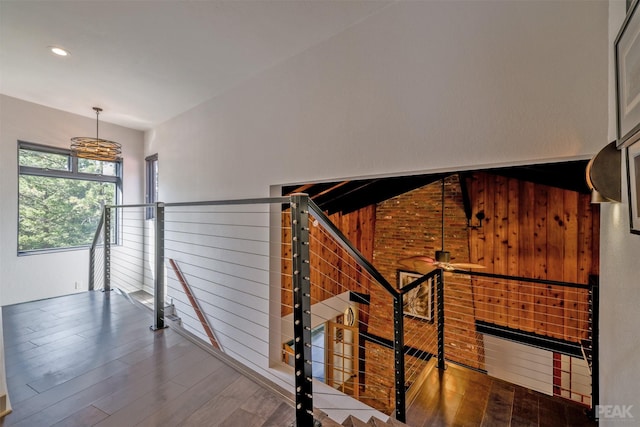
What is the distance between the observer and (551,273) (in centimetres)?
363

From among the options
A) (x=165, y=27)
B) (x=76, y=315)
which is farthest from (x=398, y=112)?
(x=76, y=315)

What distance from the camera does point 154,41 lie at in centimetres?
245

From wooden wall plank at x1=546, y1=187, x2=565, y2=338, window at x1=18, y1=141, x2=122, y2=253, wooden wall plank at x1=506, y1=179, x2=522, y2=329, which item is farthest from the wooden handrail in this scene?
wooden wall plank at x1=546, y1=187, x2=565, y2=338

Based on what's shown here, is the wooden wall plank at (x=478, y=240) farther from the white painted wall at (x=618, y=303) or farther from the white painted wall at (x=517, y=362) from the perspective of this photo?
the white painted wall at (x=618, y=303)

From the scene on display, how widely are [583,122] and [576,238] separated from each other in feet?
9.82

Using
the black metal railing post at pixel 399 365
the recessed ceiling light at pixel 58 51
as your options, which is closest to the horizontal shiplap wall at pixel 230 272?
the black metal railing post at pixel 399 365

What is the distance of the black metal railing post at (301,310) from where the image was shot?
48.9 inches

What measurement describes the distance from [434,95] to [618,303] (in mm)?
1421

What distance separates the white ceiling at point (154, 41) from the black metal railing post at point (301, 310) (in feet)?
5.72

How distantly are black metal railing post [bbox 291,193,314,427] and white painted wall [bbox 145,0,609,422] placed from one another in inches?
39.8

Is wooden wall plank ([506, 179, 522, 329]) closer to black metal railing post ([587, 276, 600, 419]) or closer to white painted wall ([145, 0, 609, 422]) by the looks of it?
black metal railing post ([587, 276, 600, 419])

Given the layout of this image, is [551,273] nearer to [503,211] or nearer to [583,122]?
[503,211]

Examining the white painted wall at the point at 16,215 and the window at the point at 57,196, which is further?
the window at the point at 57,196

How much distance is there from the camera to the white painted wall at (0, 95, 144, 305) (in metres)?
3.63
